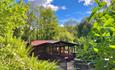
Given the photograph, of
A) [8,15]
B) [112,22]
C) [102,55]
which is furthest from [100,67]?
[8,15]

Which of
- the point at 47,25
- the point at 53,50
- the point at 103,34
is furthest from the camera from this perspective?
the point at 47,25

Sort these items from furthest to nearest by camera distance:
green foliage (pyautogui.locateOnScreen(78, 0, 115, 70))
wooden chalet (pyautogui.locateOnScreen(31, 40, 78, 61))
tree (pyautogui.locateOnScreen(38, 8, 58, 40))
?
tree (pyautogui.locateOnScreen(38, 8, 58, 40)) → wooden chalet (pyautogui.locateOnScreen(31, 40, 78, 61)) → green foliage (pyautogui.locateOnScreen(78, 0, 115, 70))

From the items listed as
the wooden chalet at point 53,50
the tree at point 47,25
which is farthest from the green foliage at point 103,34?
the tree at point 47,25

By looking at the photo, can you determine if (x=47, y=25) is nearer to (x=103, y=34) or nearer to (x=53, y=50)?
(x=53, y=50)

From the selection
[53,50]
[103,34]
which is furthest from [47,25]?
[103,34]

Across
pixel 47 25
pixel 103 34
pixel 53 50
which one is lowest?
pixel 53 50

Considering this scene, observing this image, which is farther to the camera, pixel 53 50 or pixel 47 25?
pixel 47 25

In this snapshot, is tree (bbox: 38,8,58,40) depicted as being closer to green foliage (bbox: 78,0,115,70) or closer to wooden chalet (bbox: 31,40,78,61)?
wooden chalet (bbox: 31,40,78,61)

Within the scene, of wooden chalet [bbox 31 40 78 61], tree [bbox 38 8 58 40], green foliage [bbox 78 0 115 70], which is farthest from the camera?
tree [bbox 38 8 58 40]

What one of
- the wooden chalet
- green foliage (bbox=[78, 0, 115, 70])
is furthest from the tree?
green foliage (bbox=[78, 0, 115, 70])

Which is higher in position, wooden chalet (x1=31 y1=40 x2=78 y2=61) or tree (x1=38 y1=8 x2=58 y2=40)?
tree (x1=38 y1=8 x2=58 y2=40)

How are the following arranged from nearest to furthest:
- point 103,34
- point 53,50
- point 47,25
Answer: point 103,34
point 53,50
point 47,25

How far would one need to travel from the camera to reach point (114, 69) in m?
1.32

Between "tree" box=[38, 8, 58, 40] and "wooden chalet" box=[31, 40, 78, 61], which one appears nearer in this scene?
"wooden chalet" box=[31, 40, 78, 61]
